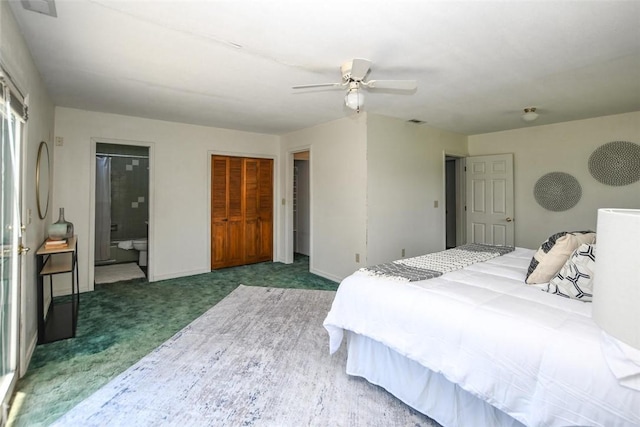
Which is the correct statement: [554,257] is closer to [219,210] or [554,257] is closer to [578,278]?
[578,278]

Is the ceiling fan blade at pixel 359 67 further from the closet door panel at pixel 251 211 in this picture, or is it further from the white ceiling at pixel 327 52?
the closet door panel at pixel 251 211

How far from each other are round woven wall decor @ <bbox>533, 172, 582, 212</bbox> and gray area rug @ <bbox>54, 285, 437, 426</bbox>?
4.15m

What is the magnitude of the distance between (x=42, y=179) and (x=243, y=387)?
8.93ft

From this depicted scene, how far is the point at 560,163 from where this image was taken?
4508 millimetres

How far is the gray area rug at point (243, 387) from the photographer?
5.43ft

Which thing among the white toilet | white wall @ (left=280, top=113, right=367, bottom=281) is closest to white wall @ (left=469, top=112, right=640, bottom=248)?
white wall @ (left=280, top=113, right=367, bottom=281)

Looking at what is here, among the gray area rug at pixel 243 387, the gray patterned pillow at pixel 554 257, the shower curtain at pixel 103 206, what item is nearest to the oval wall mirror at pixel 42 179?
the gray area rug at pixel 243 387

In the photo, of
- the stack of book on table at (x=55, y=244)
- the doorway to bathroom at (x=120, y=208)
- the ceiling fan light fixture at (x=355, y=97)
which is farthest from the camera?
the doorway to bathroom at (x=120, y=208)

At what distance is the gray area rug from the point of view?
5.43 ft

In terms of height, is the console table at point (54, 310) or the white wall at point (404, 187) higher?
the white wall at point (404, 187)

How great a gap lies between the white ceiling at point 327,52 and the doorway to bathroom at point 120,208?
91.7 inches

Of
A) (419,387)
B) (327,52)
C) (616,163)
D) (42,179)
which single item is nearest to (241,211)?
(42,179)

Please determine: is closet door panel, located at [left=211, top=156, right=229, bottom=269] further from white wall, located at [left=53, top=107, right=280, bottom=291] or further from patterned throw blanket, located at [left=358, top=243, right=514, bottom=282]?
patterned throw blanket, located at [left=358, top=243, right=514, bottom=282]

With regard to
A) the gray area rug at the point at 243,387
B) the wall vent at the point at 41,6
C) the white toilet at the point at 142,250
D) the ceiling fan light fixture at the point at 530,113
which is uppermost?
the ceiling fan light fixture at the point at 530,113
